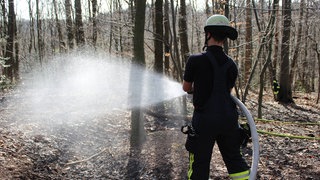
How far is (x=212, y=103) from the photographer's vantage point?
3.34 m

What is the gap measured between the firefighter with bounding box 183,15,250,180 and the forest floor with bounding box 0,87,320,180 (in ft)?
4.99

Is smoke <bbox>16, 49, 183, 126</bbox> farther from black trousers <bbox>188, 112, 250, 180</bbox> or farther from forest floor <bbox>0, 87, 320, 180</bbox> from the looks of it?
black trousers <bbox>188, 112, 250, 180</bbox>

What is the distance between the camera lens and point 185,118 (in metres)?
9.35

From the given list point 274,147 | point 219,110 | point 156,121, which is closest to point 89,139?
point 156,121

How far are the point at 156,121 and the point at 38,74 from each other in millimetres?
14665

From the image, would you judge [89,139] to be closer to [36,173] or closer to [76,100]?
[36,173]

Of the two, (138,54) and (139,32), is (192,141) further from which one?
(139,32)

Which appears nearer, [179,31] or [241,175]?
[241,175]

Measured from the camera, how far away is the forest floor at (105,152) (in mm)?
4973

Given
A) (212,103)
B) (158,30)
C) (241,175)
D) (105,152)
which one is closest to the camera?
(212,103)

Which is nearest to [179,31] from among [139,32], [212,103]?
[139,32]

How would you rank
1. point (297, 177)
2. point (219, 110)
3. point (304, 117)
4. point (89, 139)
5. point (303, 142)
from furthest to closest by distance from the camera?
1. point (304, 117)
2. point (89, 139)
3. point (303, 142)
4. point (297, 177)
5. point (219, 110)

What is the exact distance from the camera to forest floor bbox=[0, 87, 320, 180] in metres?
4.97

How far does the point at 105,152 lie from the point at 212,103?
11.7 ft
